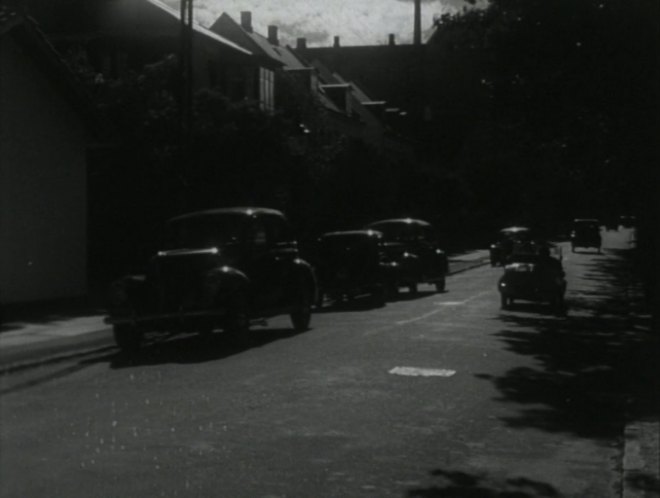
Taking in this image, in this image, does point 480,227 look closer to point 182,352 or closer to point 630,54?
point 630,54

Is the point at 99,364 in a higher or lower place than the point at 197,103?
lower

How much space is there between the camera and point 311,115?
50.8m

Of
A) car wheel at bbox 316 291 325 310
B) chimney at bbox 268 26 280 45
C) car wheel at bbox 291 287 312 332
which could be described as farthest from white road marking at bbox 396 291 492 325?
chimney at bbox 268 26 280 45

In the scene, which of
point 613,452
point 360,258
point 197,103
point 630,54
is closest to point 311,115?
point 197,103

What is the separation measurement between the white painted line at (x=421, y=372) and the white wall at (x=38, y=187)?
1227 cm

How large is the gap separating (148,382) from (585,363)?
641cm

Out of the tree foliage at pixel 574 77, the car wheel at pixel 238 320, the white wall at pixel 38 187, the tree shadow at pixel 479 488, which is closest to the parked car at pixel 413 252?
the tree foliage at pixel 574 77

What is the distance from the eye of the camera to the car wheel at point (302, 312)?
20.2 m

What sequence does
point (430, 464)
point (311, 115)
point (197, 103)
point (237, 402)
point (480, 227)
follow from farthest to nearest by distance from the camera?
point (480, 227), point (311, 115), point (197, 103), point (237, 402), point (430, 464)

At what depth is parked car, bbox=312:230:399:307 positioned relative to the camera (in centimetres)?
2845

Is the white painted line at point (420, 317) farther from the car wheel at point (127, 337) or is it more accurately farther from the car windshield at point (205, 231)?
the car wheel at point (127, 337)

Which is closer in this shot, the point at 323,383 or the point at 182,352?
the point at 323,383

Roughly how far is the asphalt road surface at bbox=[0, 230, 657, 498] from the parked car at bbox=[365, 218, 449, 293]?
11718mm

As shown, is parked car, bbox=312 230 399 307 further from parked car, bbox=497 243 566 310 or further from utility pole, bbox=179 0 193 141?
utility pole, bbox=179 0 193 141
